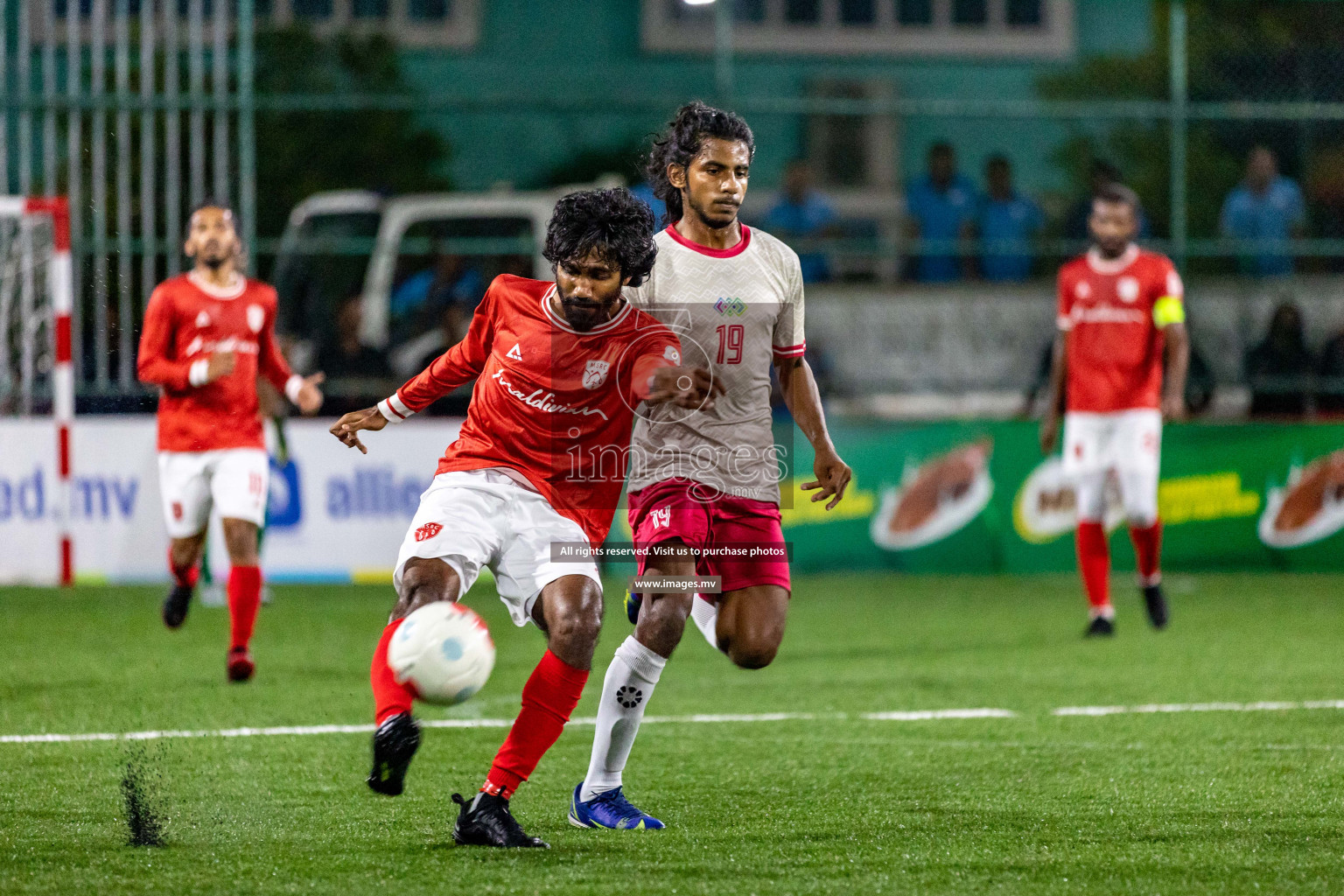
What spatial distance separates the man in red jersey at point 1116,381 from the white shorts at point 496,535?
526 cm

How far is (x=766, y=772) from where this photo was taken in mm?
5754

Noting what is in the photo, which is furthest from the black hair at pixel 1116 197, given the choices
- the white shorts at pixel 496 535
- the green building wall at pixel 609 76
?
the green building wall at pixel 609 76

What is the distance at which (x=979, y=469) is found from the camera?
12.3 metres

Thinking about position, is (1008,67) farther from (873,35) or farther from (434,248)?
(434,248)

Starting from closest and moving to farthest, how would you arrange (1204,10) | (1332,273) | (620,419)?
(620,419) < (1332,273) < (1204,10)

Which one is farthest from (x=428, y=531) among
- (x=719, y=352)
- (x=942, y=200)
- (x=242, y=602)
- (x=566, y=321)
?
(x=942, y=200)

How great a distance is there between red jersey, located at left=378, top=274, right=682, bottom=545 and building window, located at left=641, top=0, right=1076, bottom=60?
15.8m

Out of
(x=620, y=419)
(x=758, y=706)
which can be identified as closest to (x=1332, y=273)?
(x=758, y=706)

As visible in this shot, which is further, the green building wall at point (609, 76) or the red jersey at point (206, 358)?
the green building wall at point (609, 76)

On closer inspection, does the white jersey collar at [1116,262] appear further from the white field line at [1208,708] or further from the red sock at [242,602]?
the red sock at [242,602]

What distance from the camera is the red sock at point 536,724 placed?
4.64m

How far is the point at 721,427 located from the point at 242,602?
3363mm

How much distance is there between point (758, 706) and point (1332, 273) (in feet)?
24.5

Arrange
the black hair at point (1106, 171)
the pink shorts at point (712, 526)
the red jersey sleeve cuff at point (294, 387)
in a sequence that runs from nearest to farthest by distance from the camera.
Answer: the pink shorts at point (712, 526) → the red jersey sleeve cuff at point (294, 387) → the black hair at point (1106, 171)
